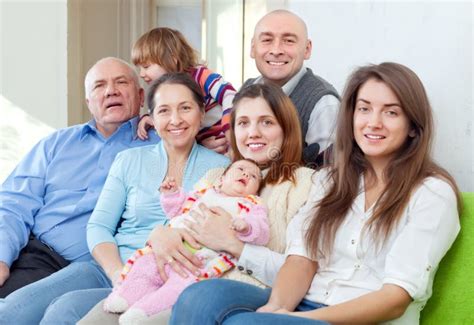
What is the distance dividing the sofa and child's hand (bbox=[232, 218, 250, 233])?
0.51m

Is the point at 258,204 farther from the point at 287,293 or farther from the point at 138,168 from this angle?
the point at 138,168

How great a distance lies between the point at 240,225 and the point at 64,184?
941mm

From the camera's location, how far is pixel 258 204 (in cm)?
214

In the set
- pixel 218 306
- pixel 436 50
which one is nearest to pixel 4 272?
pixel 218 306

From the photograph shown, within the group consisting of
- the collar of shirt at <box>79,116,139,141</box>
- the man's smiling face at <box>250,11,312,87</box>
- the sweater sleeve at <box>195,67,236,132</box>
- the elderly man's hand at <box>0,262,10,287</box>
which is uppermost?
the man's smiling face at <box>250,11,312,87</box>

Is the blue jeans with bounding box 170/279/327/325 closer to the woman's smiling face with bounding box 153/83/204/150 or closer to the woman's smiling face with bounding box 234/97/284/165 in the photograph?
the woman's smiling face with bounding box 234/97/284/165

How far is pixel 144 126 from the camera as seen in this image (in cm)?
276

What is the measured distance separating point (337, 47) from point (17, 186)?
1.36 meters

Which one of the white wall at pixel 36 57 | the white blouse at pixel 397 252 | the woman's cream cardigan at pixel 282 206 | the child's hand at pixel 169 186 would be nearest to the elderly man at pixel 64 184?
the child's hand at pixel 169 186

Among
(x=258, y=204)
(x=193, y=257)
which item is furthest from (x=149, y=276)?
(x=258, y=204)

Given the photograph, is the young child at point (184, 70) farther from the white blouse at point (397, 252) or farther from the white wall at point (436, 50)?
the white blouse at point (397, 252)

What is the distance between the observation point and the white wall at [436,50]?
237 cm

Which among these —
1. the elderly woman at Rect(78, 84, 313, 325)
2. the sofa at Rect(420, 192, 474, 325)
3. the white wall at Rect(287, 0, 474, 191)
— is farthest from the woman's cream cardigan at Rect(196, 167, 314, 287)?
the white wall at Rect(287, 0, 474, 191)

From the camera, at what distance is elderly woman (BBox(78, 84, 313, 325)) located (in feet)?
6.84
